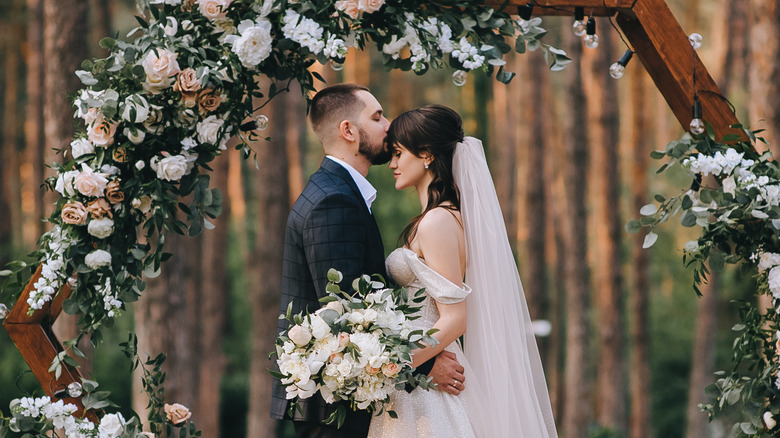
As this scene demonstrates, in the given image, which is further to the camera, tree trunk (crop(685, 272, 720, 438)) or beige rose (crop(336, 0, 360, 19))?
tree trunk (crop(685, 272, 720, 438))

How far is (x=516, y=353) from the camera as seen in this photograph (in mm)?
4027

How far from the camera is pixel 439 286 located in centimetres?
383

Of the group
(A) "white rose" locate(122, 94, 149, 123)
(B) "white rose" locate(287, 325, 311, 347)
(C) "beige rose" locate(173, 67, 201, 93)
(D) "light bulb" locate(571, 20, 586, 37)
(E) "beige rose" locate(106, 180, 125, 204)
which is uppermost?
(D) "light bulb" locate(571, 20, 586, 37)

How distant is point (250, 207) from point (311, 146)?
10.4ft

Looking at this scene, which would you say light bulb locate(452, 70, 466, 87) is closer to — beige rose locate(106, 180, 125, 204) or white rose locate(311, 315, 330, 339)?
white rose locate(311, 315, 330, 339)

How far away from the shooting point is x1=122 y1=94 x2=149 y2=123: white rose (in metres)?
3.65

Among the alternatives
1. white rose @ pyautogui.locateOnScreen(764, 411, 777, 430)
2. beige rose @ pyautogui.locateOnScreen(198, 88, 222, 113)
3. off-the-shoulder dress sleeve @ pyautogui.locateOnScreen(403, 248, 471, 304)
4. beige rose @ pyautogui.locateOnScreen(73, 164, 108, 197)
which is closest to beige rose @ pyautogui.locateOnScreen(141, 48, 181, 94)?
beige rose @ pyautogui.locateOnScreen(198, 88, 222, 113)

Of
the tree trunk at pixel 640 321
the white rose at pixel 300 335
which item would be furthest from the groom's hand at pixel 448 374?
the tree trunk at pixel 640 321

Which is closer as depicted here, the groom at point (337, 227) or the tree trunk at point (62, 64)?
the groom at point (337, 227)

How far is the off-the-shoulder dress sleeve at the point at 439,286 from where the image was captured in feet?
12.5

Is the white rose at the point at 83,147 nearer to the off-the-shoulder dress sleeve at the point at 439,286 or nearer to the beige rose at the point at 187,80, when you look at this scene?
the beige rose at the point at 187,80

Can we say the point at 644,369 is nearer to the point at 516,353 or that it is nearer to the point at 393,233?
the point at 393,233

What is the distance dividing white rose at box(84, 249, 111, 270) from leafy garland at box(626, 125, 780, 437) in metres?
2.42

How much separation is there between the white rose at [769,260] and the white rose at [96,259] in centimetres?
303
